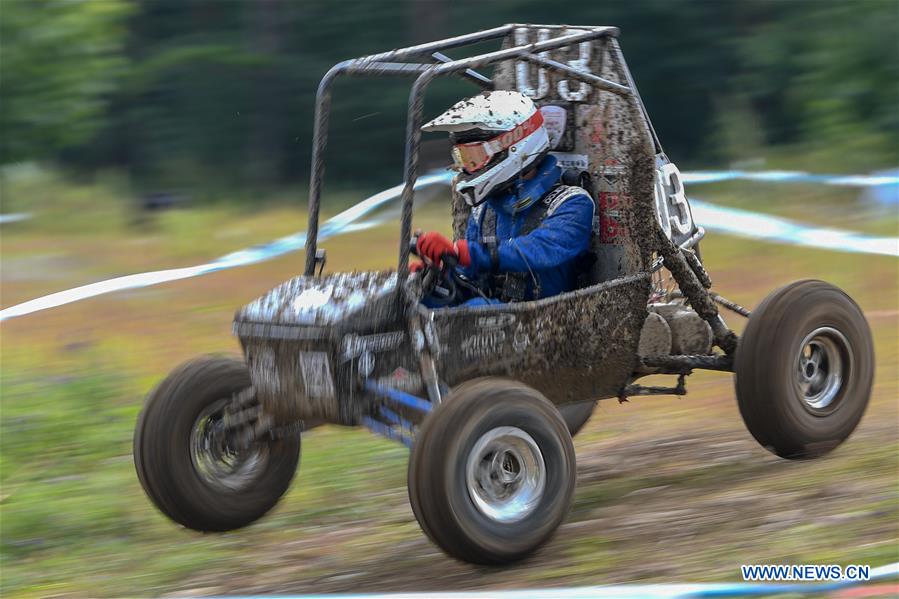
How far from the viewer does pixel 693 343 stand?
5875 millimetres

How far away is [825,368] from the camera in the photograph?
19.2 feet

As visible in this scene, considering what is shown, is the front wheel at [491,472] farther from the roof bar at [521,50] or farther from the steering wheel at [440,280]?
the roof bar at [521,50]

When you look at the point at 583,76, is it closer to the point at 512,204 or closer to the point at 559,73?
the point at 559,73

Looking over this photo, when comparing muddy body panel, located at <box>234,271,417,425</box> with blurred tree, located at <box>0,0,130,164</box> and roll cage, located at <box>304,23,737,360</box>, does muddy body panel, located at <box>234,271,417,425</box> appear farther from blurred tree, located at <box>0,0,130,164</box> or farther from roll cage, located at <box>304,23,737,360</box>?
blurred tree, located at <box>0,0,130,164</box>

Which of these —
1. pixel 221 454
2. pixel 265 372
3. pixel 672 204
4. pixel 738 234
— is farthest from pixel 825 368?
pixel 738 234

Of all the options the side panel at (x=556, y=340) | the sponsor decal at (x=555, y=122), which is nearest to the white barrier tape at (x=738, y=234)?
the sponsor decal at (x=555, y=122)

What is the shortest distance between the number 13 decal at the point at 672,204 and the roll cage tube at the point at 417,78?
13cm

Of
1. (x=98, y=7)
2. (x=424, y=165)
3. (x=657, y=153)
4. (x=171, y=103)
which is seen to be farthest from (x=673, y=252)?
(x=171, y=103)

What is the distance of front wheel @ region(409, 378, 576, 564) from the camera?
4461 mm

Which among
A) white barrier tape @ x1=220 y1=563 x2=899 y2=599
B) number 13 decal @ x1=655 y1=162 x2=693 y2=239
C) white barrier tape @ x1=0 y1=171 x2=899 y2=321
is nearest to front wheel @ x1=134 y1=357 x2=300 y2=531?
white barrier tape @ x1=220 y1=563 x2=899 y2=599

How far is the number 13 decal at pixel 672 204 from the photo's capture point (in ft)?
18.7

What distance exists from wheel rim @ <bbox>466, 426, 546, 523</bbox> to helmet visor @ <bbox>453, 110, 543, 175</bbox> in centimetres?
122

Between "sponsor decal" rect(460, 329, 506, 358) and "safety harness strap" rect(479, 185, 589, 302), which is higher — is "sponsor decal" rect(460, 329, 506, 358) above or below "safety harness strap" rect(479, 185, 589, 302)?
below

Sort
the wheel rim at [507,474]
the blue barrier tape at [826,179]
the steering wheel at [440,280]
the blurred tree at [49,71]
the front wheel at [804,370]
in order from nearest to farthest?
the wheel rim at [507,474] < the steering wheel at [440,280] < the front wheel at [804,370] < the blue barrier tape at [826,179] < the blurred tree at [49,71]
